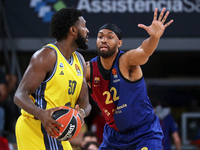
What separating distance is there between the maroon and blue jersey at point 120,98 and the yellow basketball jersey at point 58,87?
2.64ft

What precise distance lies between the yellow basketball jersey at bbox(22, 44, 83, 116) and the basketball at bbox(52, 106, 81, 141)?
20 cm

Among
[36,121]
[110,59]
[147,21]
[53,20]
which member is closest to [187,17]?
[147,21]

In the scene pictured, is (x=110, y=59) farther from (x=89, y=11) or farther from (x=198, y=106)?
(x=198, y=106)

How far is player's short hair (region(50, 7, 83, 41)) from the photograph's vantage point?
4367mm

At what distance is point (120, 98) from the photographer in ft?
16.3

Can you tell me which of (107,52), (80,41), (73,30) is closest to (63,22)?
(73,30)

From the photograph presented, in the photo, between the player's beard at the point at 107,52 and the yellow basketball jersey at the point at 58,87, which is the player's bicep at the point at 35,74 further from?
the player's beard at the point at 107,52

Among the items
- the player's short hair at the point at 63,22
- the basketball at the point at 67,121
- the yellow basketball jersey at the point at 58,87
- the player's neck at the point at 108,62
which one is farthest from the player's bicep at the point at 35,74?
the player's neck at the point at 108,62

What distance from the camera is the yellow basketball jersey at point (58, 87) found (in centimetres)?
408

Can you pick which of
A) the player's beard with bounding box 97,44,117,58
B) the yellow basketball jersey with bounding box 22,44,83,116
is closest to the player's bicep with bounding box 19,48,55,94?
the yellow basketball jersey with bounding box 22,44,83,116

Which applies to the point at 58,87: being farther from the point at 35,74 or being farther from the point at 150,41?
the point at 150,41

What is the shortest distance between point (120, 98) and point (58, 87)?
3.60ft

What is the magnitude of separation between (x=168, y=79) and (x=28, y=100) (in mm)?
6927

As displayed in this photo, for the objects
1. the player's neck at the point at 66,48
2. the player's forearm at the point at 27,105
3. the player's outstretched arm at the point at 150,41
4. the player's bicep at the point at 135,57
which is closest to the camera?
the player's forearm at the point at 27,105
